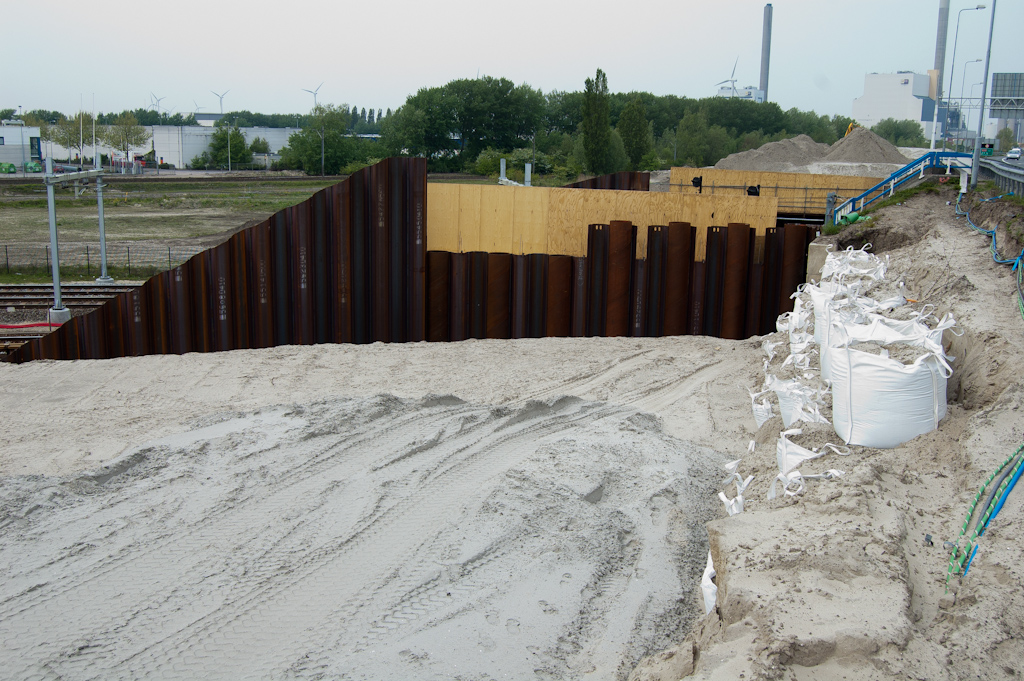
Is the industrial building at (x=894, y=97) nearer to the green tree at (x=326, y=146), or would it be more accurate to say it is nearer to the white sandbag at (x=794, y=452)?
the green tree at (x=326, y=146)

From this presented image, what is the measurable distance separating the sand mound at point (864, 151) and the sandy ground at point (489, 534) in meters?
31.6

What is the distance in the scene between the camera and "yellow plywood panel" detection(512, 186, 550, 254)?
47.6ft

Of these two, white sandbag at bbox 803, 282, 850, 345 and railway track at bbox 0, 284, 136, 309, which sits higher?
white sandbag at bbox 803, 282, 850, 345

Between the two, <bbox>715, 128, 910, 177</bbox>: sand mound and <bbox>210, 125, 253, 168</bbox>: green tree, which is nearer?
<bbox>715, 128, 910, 177</bbox>: sand mound

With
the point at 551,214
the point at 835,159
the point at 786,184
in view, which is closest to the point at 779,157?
the point at 835,159

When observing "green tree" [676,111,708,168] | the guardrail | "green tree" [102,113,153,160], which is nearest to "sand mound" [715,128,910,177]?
"green tree" [676,111,708,168]

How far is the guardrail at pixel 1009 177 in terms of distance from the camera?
13.7 metres

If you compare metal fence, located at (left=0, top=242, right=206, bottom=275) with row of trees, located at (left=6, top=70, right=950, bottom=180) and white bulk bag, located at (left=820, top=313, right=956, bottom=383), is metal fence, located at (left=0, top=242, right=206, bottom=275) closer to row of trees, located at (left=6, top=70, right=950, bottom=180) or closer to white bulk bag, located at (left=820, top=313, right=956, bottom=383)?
white bulk bag, located at (left=820, top=313, right=956, bottom=383)

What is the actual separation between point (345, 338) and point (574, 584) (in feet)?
27.3

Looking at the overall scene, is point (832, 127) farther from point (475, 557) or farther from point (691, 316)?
point (475, 557)

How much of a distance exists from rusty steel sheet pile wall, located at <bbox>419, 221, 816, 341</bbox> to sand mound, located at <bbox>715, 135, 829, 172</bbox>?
25.1 meters

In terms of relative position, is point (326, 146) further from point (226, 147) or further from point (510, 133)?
point (510, 133)

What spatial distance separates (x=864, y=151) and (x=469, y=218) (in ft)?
108

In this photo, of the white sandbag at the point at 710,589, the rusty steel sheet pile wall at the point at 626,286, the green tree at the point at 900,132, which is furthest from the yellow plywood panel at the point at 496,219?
the green tree at the point at 900,132
